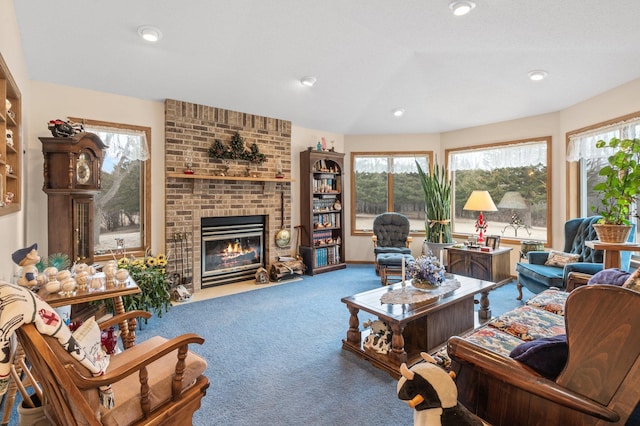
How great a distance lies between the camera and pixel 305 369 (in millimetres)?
2342

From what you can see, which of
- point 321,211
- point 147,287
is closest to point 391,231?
point 321,211

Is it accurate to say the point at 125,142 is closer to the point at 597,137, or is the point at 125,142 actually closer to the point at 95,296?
the point at 95,296

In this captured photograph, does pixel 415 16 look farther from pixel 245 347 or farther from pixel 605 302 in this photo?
pixel 245 347

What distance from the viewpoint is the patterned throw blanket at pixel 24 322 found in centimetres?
97

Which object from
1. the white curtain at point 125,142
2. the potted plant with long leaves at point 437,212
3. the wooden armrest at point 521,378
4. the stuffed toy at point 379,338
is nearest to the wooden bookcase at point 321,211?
the potted plant with long leaves at point 437,212

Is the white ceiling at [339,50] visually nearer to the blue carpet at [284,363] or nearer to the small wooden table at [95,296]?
the small wooden table at [95,296]

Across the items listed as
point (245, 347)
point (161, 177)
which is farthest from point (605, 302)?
point (161, 177)

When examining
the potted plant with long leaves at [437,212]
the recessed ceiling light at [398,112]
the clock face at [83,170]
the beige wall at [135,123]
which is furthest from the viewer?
the potted plant with long leaves at [437,212]

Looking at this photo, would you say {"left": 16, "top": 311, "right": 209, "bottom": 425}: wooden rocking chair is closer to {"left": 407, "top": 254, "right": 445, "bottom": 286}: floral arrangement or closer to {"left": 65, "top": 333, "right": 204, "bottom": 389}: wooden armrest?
{"left": 65, "top": 333, "right": 204, "bottom": 389}: wooden armrest

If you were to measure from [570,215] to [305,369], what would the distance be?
13.9 ft

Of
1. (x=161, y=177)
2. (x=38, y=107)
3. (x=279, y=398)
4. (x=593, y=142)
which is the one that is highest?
(x=38, y=107)

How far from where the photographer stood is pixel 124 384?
141cm

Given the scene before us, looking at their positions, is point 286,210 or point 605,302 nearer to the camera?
point 605,302

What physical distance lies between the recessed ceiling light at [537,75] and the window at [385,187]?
2269mm
